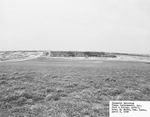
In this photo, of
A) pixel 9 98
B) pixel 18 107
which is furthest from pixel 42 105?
pixel 9 98

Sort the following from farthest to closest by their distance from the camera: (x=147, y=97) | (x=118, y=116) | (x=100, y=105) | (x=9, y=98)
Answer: (x=147, y=97) < (x=9, y=98) < (x=100, y=105) < (x=118, y=116)

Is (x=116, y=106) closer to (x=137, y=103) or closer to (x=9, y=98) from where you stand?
(x=137, y=103)

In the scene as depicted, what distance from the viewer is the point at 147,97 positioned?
283 inches

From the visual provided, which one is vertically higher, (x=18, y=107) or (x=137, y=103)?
(x=137, y=103)

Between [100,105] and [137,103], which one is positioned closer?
[137,103]

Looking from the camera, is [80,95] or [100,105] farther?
[80,95]

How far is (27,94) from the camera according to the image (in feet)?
23.7

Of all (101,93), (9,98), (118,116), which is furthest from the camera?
(101,93)

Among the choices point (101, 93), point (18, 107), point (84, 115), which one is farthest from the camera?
point (101, 93)

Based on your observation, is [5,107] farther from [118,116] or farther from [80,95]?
[118,116]

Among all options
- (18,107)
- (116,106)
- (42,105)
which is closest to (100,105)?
(116,106)

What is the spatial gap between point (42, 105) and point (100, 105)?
277 centimetres

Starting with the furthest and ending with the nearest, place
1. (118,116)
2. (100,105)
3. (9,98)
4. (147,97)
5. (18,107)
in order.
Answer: (147,97) → (9,98) → (100,105) → (18,107) → (118,116)

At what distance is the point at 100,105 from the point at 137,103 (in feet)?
5.39
